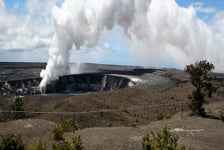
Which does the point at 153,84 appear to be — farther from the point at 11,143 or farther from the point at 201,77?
the point at 11,143

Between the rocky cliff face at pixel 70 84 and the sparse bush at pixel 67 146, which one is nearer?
the sparse bush at pixel 67 146

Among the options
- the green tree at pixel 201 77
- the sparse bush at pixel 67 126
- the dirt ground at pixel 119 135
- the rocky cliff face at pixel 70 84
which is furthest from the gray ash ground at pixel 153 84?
the sparse bush at pixel 67 126

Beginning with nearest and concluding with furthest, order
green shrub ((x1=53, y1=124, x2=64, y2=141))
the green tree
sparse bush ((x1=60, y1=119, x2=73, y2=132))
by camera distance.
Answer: green shrub ((x1=53, y1=124, x2=64, y2=141)), sparse bush ((x1=60, y1=119, x2=73, y2=132)), the green tree

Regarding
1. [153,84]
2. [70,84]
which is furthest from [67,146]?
[153,84]

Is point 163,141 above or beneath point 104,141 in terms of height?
above

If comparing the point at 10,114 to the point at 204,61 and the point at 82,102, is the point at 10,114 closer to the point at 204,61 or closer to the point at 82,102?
the point at 82,102

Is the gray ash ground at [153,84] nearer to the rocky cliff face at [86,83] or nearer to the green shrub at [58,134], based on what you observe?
the rocky cliff face at [86,83]

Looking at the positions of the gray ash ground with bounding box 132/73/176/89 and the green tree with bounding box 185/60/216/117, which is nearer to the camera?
the green tree with bounding box 185/60/216/117

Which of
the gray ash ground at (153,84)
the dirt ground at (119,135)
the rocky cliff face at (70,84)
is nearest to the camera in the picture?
the dirt ground at (119,135)

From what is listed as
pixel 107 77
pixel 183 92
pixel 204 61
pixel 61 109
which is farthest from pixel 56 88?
pixel 204 61

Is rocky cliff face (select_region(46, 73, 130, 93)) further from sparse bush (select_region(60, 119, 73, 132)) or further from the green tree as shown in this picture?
sparse bush (select_region(60, 119, 73, 132))

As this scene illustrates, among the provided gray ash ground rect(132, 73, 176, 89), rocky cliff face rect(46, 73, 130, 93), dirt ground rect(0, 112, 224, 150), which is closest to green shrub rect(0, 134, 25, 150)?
dirt ground rect(0, 112, 224, 150)
